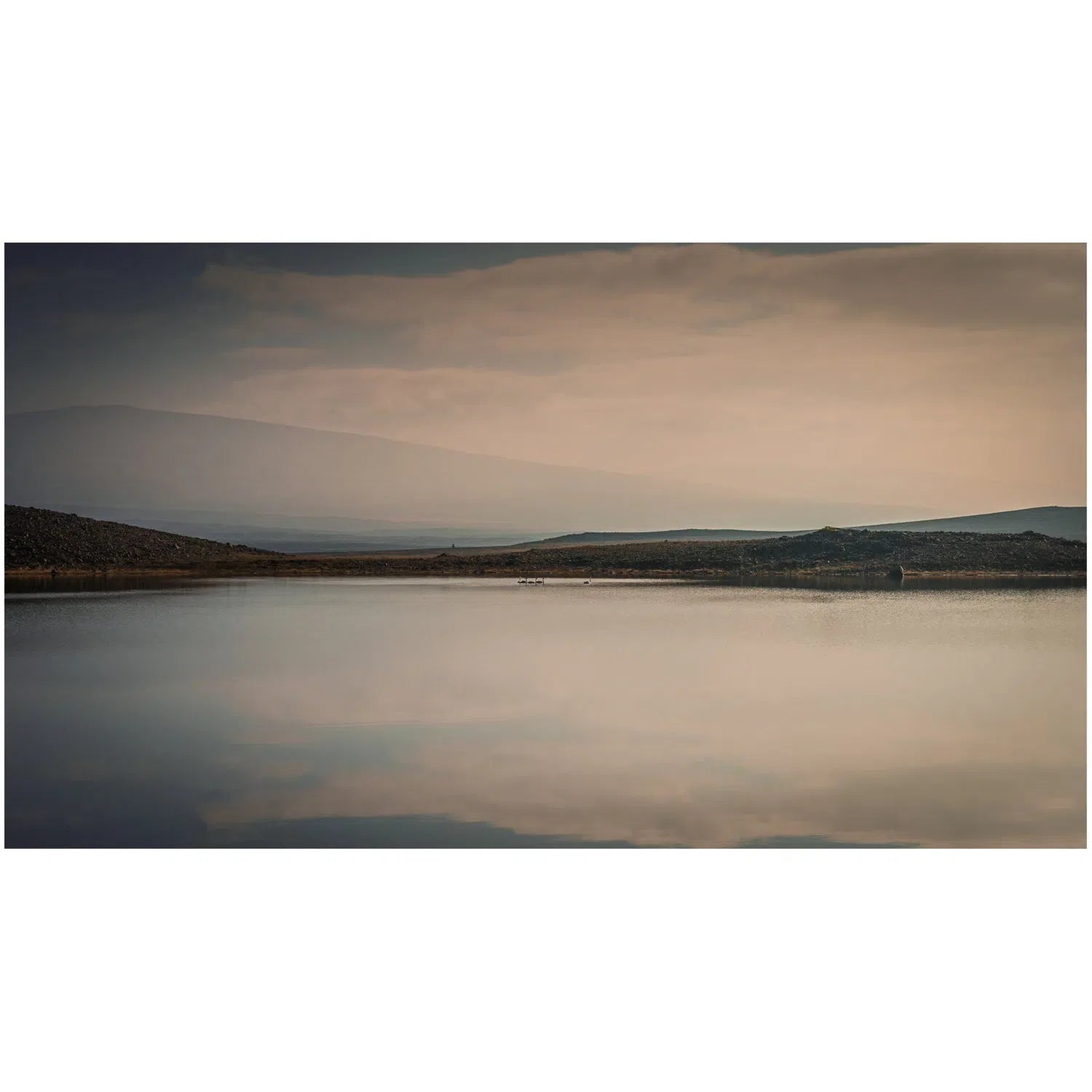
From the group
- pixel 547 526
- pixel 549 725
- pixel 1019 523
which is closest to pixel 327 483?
pixel 547 526

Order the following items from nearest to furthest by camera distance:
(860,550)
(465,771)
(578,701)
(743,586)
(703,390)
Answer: (465,771)
(578,701)
(703,390)
(860,550)
(743,586)

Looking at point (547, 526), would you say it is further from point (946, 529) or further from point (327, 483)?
point (946, 529)

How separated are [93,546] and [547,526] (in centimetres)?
271

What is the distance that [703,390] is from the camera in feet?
19.1

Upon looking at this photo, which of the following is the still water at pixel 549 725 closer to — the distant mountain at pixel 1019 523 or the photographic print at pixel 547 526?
the photographic print at pixel 547 526

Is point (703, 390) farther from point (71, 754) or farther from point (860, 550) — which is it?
point (71, 754)

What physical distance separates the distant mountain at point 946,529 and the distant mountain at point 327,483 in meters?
0.15

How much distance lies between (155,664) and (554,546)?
2.49 m

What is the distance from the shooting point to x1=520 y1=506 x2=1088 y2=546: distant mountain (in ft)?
19.0

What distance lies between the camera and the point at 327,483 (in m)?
6.09

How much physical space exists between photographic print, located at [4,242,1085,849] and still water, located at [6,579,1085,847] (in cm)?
2

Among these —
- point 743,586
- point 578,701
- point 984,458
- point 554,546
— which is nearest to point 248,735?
point 578,701

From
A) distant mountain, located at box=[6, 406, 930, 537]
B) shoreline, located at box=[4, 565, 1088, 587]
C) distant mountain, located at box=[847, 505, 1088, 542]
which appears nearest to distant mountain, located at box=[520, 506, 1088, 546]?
distant mountain, located at box=[847, 505, 1088, 542]

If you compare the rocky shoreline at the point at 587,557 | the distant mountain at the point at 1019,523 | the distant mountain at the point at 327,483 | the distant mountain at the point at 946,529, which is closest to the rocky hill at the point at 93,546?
the rocky shoreline at the point at 587,557
